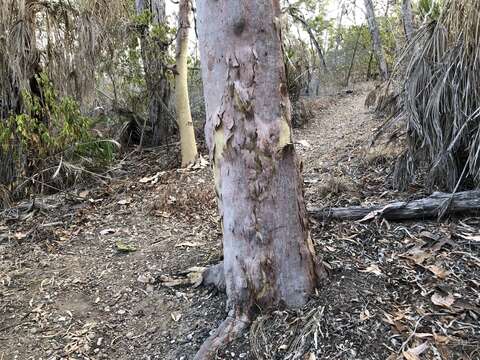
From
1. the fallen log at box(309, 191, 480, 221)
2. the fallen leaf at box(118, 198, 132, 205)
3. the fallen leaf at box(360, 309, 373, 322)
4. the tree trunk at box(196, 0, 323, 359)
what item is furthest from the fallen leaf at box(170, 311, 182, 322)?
the fallen leaf at box(118, 198, 132, 205)

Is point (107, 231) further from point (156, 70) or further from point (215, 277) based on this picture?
point (156, 70)

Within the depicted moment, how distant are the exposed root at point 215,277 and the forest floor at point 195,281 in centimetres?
6

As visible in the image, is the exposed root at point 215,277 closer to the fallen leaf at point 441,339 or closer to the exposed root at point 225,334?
the exposed root at point 225,334

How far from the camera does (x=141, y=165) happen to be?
5.96 metres

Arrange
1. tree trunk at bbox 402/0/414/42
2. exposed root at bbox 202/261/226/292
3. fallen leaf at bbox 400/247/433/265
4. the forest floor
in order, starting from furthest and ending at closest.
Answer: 1. tree trunk at bbox 402/0/414/42
2. exposed root at bbox 202/261/226/292
3. fallen leaf at bbox 400/247/433/265
4. the forest floor

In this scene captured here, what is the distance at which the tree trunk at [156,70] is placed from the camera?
5863 millimetres

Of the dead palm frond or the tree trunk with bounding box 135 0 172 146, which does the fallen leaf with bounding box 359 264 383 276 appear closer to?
the dead palm frond

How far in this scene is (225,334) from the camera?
2174mm

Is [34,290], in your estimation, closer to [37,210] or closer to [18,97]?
[37,210]

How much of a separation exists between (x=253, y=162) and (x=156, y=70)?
4618 millimetres

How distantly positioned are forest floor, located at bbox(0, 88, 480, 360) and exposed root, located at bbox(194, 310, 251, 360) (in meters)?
0.06

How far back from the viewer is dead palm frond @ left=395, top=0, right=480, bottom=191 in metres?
3.00

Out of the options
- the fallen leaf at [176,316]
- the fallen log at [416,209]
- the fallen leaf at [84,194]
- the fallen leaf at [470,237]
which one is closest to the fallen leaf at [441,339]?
the fallen leaf at [470,237]

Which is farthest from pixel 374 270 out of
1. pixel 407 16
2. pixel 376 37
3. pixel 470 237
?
pixel 376 37
